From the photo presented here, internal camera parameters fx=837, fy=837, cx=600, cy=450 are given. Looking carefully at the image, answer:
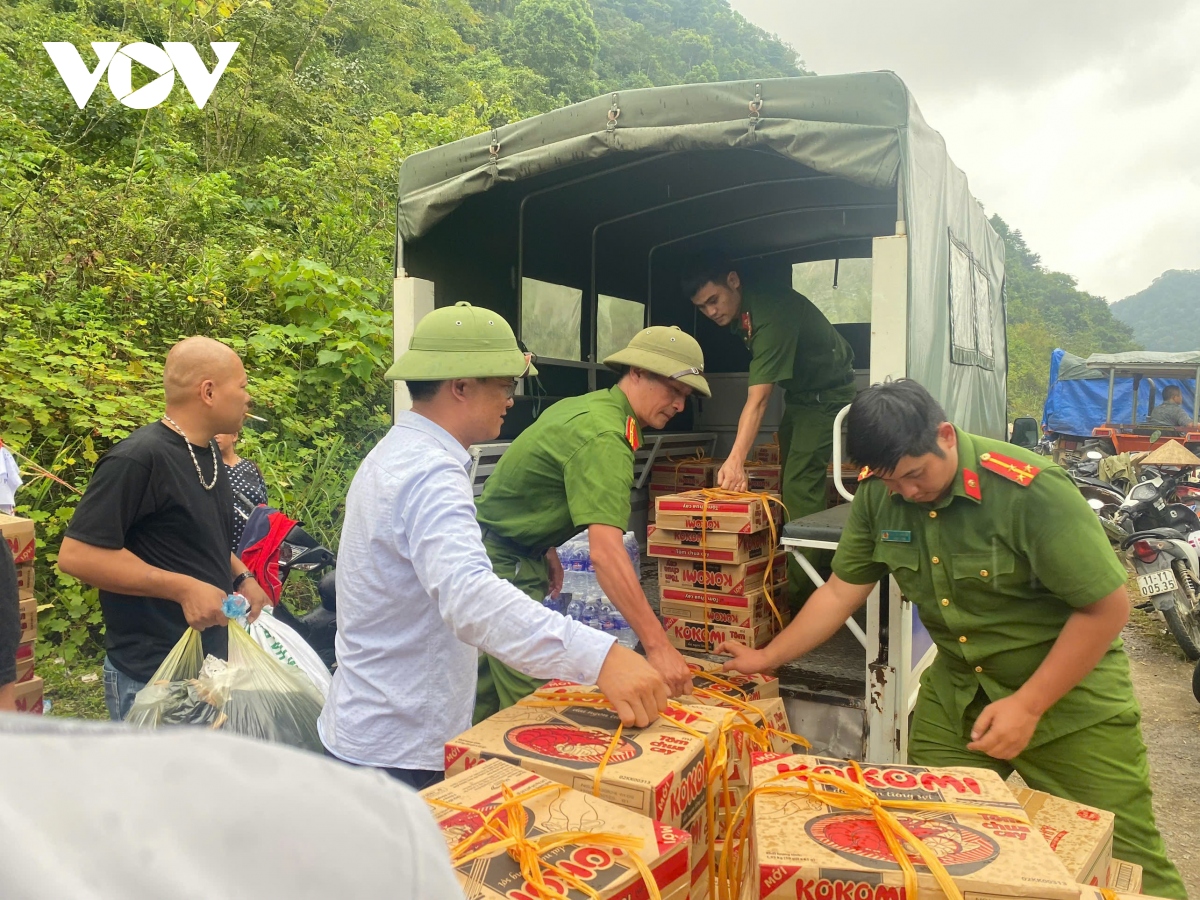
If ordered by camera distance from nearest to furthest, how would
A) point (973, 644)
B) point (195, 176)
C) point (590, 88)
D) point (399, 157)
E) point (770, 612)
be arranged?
point (973, 644)
point (770, 612)
point (195, 176)
point (399, 157)
point (590, 88)

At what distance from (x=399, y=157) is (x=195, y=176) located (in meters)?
2.81

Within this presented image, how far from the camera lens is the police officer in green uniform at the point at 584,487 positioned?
8.82ft

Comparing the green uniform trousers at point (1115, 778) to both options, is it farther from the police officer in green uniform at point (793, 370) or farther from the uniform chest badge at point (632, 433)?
the police officer in green uniform at point (793, 370)

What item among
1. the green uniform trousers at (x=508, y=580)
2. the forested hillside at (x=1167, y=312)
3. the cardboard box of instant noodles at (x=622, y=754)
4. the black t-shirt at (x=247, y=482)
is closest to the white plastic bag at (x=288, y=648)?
the green uniform trousers at (x=508, y=580)

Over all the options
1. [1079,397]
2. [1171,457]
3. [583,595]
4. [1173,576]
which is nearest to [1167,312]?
[1079,397]

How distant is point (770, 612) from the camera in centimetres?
400

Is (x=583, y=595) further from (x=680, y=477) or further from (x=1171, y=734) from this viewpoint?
(x=1171, y=734)

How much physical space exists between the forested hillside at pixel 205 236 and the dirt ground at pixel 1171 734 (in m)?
5.65

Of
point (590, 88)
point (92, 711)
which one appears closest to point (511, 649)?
point (92, 711)

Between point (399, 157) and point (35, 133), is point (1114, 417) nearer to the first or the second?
point (399, 157)

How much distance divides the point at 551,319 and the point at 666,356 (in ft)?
9.86

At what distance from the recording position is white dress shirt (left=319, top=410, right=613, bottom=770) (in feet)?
5.92

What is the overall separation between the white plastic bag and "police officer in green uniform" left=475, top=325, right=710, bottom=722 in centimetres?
74

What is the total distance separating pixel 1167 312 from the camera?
101625 millimetres
